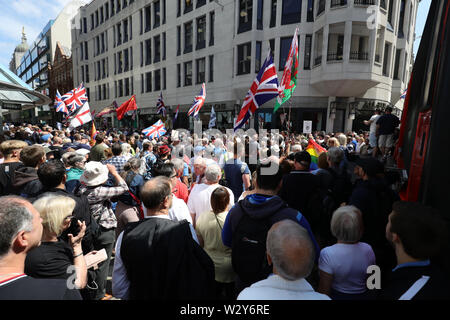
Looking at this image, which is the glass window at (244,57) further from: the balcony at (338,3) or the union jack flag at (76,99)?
the union jack flag at (76,99)

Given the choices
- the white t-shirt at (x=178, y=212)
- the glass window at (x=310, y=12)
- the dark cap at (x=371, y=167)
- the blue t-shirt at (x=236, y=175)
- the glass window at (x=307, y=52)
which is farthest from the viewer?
the glass window at (x=307, y=52)

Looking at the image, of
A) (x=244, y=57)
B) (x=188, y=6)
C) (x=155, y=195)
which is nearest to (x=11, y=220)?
(x=155, y=195)

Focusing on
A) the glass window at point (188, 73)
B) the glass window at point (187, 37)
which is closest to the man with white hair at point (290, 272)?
Result: the glass window at point (188, 73)

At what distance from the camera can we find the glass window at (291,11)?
17797 mm

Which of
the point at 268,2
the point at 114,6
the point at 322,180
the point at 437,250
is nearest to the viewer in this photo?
the point at 437,250

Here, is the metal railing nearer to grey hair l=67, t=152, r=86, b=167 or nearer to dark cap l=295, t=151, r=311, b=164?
dark cap l=295, t=151, r=311, b=164

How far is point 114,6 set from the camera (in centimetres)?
3372

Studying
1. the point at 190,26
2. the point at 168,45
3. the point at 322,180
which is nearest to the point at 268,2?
the point at 190,26

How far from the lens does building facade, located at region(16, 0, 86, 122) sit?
52656 mm

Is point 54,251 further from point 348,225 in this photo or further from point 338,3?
point 338,3

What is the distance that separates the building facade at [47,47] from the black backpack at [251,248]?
5833 centimetres

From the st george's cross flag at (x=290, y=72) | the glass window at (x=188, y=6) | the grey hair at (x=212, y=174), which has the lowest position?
the grey hair at (x=212, y=174)

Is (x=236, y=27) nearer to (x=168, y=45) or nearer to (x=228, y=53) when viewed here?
(x=228, y=53)
